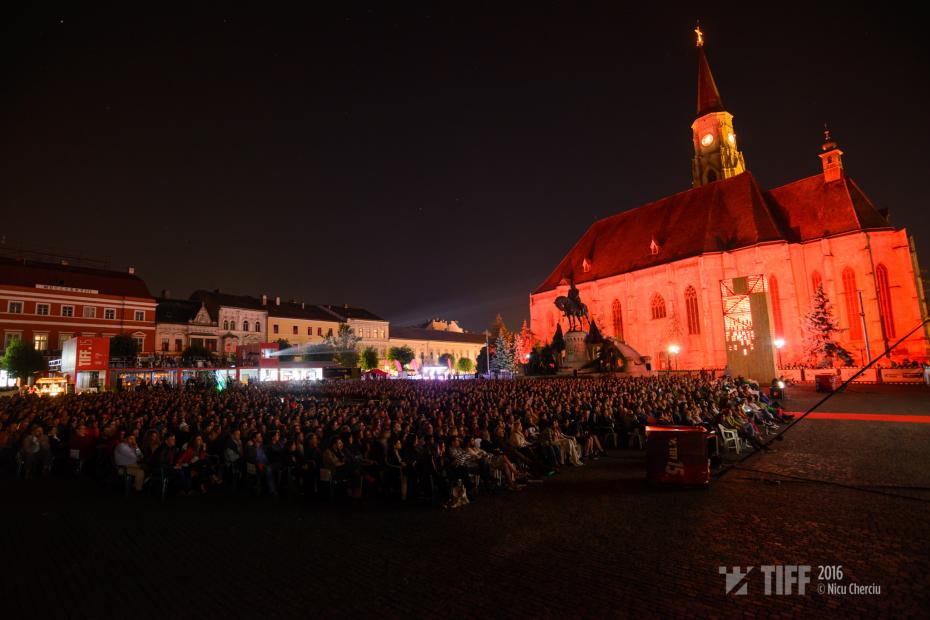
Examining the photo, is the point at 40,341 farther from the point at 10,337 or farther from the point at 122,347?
the point at 122,347

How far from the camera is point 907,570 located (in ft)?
16.9

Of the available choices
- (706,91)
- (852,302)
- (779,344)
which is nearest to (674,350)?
(779,344)

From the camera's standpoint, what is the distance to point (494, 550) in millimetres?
6113

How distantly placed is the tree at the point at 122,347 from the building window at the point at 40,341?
6640mm

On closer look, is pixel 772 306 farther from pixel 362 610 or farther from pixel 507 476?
pixel 362 610

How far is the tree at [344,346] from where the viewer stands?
6271 cm

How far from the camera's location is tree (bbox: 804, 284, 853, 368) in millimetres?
35750

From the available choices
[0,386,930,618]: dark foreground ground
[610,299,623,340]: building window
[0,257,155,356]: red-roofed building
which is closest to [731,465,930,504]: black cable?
[0,386,930,618]: dark foreground ground

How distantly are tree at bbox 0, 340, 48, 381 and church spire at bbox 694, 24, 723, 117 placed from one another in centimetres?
7645

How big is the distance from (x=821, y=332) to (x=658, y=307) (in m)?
14.0

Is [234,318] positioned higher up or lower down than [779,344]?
higher up

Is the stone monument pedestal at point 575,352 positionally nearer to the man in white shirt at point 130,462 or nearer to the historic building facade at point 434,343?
the man in white shirt at point 130,462

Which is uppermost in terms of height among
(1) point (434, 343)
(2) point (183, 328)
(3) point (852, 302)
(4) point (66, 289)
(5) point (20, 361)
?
(4) point (66, 289)

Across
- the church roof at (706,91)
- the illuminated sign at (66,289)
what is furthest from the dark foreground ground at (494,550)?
the church roof at (706,91)
